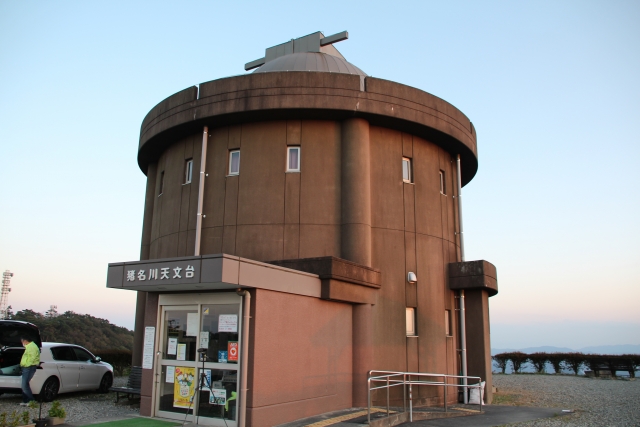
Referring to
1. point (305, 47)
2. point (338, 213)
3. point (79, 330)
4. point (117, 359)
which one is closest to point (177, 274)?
point (338, 213)

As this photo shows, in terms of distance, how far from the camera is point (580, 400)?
17.4 meters

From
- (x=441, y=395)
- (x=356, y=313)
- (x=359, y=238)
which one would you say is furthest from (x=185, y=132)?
(x=441, y=395)

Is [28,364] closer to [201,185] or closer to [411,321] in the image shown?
[201,185]

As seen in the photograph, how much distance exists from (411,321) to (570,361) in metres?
20.8

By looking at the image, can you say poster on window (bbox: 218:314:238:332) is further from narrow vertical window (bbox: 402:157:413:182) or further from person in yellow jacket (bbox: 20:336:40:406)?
narrow vertical window (bbox: 402:157:413:182)

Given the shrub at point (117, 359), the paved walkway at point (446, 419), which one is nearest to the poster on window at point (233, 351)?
the paved walkway at point (446, 419)

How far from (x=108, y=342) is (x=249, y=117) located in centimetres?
4241

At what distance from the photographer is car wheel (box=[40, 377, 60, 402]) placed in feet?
46.0

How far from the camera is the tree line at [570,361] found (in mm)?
29344

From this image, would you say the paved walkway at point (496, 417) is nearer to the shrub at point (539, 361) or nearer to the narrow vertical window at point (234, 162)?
the narrow vertical window at point (234, 162)

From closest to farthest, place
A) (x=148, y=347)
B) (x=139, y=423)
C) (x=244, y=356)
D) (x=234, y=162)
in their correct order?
(x=244, y=356) < (x=139, y=423) < (x=148, y=347) < (x=234, y=162)

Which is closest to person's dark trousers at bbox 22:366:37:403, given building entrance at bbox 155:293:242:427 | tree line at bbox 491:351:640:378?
building entrance at bbox 155:293:242:427

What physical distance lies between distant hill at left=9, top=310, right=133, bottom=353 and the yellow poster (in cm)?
3764

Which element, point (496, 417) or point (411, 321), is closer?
point (496, 417)
